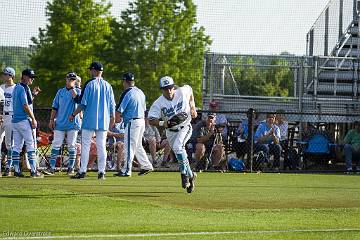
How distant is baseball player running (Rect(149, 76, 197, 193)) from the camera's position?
13.7 metres

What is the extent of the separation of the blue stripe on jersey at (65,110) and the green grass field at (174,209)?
1.00 metres

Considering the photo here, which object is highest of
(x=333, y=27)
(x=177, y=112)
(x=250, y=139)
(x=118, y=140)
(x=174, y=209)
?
(x=333, y=27)

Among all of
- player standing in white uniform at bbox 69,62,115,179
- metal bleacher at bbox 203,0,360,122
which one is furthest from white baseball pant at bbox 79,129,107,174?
metal bleacher at bbox 203,0,360,122

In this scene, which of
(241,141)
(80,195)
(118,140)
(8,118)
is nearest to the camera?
(80,195)

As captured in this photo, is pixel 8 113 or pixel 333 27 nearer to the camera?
pixel 8 113

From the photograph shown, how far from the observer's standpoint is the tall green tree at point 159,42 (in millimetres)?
50969

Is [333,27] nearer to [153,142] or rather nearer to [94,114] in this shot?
[153,142]

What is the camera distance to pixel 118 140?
68.0 ft

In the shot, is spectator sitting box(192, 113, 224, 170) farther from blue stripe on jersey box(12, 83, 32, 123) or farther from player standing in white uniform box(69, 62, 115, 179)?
blue stripe on jersey box(12, 83, 32, 123)

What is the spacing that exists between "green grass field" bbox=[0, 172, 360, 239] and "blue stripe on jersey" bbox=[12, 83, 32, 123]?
3.80 feet


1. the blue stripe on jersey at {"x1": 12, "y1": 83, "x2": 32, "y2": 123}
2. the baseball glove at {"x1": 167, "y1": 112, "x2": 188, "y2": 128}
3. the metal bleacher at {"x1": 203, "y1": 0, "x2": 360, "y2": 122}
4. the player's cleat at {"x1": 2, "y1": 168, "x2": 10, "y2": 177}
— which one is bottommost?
the player's cleat at {"x1": 2, "y1": 168, "x2": 10, "y2": 177}

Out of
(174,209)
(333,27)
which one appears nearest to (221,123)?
(333,27)

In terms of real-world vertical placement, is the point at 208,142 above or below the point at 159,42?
below

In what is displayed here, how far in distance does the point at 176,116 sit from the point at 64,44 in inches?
1454
